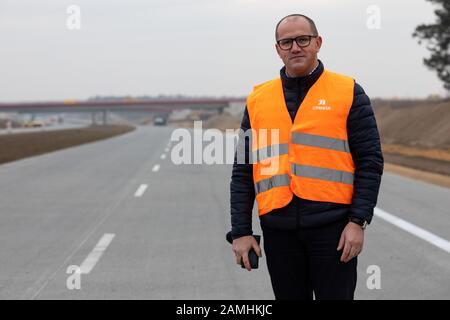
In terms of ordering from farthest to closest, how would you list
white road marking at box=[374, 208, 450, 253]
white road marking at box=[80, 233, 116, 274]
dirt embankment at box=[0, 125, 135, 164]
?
dirt embankment at box=[0, 125, 135, 164] → white road marking at box=[374, 208, 450, 253] → white road marking at box=[80, 233, 116, 274]

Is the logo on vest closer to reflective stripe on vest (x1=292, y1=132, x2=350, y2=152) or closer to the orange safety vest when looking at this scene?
the orange safety vest

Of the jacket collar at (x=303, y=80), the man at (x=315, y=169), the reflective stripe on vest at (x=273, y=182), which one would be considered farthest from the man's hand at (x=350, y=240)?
the jacket collar at (x=303, y=80)

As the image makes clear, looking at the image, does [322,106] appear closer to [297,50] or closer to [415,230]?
[297,50]

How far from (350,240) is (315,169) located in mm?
382

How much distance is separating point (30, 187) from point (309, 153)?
1158cm

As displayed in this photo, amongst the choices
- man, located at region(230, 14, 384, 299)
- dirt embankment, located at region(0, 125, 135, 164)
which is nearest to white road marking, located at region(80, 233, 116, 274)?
man, located at region(230, 14, 384, 299)

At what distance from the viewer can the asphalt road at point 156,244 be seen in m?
5.38

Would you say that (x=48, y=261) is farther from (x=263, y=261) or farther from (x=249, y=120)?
(x=249, y=120)

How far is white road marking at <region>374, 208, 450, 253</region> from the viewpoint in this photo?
23.6 feet

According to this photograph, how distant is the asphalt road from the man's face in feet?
8.99

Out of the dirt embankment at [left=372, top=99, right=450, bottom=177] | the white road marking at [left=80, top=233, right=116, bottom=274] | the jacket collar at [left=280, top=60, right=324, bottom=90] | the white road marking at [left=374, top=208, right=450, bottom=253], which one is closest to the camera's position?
the jacket collar at [left=280, top=60, right=324, bottom=90]

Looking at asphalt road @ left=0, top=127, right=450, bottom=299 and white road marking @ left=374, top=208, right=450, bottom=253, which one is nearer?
asphalt road @ left=0, top=127, right=450, bottom=299

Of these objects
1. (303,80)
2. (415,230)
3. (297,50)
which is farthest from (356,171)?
(415,230)

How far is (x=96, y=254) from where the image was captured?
268 inches
